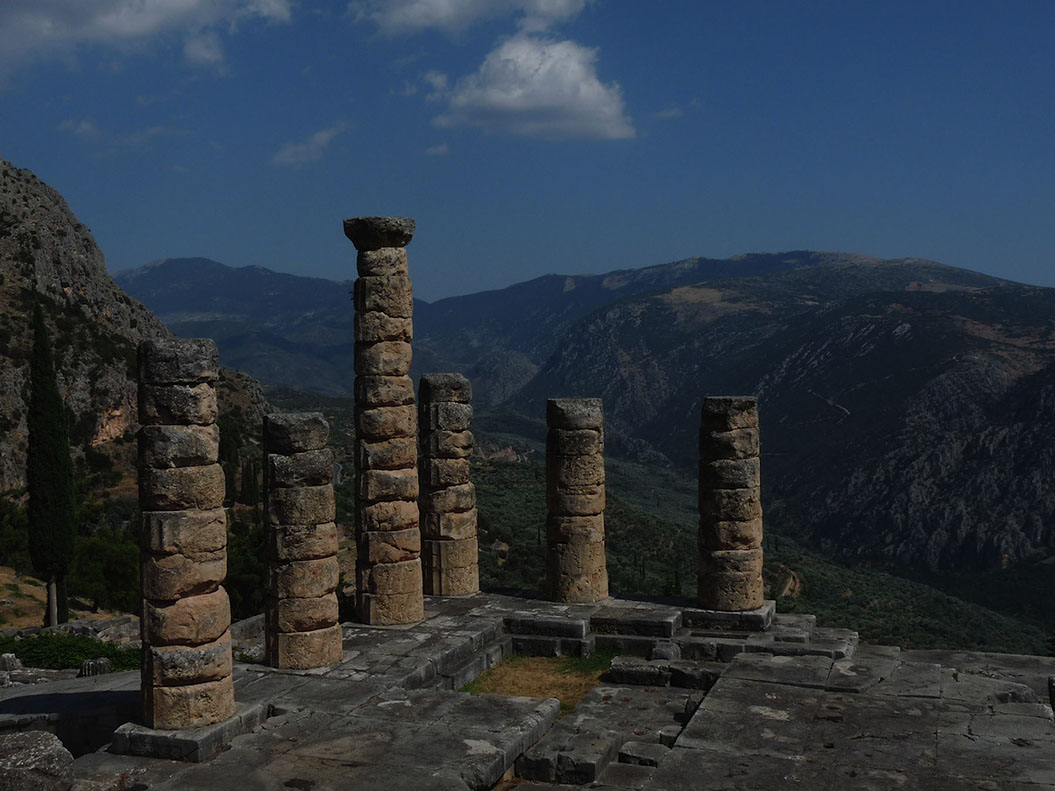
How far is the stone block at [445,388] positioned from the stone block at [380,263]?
2838 mm

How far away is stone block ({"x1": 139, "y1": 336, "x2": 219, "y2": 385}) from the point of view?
513 inches

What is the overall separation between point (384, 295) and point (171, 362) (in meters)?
6.26

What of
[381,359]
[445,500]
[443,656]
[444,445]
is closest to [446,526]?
[445,500]

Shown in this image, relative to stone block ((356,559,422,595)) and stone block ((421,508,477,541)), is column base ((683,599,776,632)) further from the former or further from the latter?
stone block ((356,559,422,595))

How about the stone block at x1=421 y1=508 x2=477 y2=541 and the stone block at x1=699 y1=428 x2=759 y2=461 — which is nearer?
the stone block at x1=699 y1=428 x2=759 y2=461

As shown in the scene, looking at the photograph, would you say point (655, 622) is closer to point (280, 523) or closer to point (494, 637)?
point (494, 637)

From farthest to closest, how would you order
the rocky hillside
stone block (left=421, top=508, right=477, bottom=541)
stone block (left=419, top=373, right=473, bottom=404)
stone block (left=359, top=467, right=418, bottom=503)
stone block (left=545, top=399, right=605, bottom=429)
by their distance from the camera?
the rocky hillside → stone block (left=419, top=373, right=473, bottom=404) → stone block (left=421, top=508, right=477, bottom=541) → stone block (left=545, top=399, right=605, bottom=429) → stone block (left=359, top=467, right=418, bottom=503)

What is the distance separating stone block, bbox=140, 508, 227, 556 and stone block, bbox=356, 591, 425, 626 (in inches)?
223

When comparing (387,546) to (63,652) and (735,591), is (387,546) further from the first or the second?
(63,652)

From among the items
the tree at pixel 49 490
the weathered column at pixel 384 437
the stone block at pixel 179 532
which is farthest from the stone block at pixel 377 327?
the tree at pixel 49 490

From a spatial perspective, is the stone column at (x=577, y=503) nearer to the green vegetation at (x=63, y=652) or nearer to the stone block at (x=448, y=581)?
the stone block at (x=448, y=581)

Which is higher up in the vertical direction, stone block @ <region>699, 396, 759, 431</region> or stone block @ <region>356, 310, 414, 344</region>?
stone block @ <region>356, 310, 414, 344</region>

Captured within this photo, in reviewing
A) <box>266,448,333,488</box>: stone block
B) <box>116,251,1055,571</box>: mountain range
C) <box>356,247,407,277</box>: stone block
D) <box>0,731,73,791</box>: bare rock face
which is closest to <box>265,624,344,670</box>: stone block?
<box>266,448,333,488</box>: stone block

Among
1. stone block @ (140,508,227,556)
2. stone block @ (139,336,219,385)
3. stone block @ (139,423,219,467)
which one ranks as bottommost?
stone block @ (140,508,227,556)
